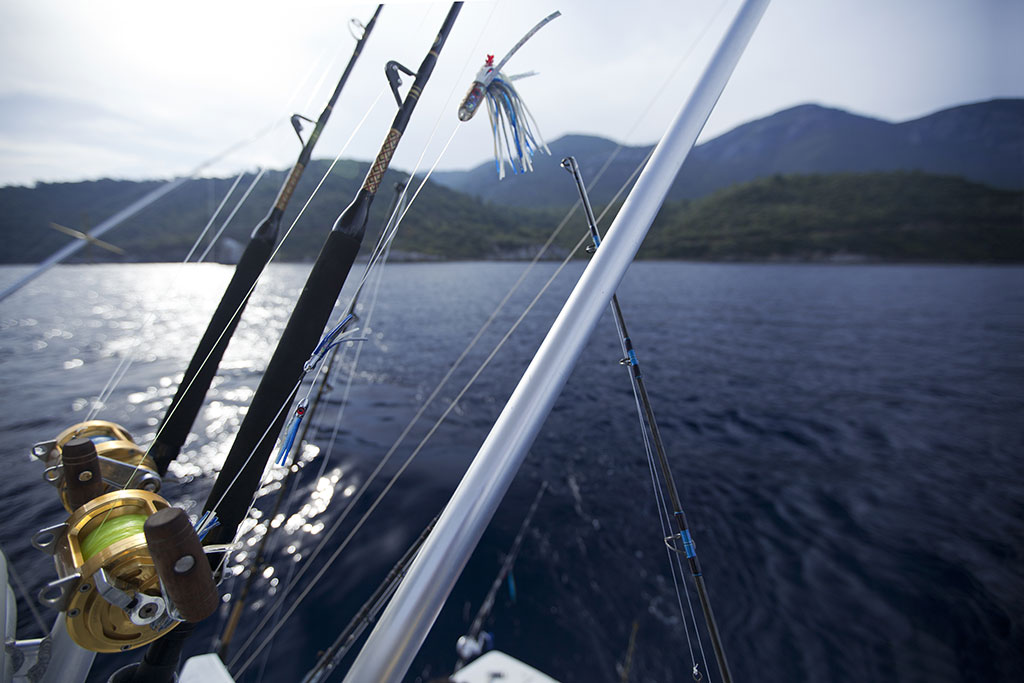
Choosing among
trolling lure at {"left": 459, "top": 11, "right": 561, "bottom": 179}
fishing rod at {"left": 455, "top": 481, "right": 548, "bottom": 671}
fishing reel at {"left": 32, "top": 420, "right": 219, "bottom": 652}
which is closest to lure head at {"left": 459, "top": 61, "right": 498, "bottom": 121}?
trolling lure at {"left": 459, "top": 11, "right": 561, "bottom": 179}

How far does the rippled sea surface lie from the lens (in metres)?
6.00

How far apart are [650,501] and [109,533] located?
29.5 feet

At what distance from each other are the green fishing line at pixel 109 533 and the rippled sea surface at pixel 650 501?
1878mm

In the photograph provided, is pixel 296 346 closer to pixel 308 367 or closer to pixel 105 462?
pixel 308 367

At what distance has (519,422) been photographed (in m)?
1.15

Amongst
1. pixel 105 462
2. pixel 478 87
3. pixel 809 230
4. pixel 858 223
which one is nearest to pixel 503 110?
pixel 478 87

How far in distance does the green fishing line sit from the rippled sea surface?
1878 mm

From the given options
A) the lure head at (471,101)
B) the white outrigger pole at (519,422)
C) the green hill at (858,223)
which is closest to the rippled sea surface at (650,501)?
the lure head at (471,101)

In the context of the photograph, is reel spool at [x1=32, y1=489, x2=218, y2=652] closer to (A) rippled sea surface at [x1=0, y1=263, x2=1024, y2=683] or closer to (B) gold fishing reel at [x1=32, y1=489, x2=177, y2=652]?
(B) gold fishing reel at [x1=32, y1=489, x2=177, y2=652]

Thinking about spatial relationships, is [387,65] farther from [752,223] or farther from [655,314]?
[752,223]

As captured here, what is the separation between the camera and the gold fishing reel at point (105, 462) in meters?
2.30

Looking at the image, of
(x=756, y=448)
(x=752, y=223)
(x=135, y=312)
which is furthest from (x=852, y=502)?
(x=752, y=223)

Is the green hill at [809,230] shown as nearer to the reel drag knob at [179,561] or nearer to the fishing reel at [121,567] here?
the fishing reel at [121,567]

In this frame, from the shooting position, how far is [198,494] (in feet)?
28.3
